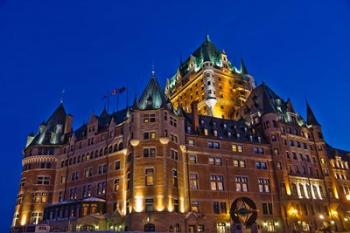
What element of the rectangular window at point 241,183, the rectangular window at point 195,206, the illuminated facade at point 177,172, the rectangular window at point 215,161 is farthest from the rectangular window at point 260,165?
the rectangular window at point 195,206

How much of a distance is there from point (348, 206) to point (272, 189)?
24967mm

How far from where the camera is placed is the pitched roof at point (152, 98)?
58.3 m

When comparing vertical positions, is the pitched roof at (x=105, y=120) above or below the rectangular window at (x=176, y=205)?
above

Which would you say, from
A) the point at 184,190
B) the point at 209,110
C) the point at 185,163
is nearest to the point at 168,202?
the point at 184,190

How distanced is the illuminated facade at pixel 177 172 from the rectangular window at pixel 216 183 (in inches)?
7.1

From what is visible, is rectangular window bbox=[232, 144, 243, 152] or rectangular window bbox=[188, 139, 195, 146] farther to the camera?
rectangular window bbox=[232, 144, 243, 152]

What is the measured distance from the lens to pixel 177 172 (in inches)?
2180

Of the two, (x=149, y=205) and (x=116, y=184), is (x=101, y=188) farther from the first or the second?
(x=149, y=205)

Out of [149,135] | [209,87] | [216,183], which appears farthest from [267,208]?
[209,87]

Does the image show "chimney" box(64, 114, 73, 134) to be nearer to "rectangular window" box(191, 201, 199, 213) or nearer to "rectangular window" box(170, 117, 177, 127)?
"rectangular window" box(170, 117, 177, 127)

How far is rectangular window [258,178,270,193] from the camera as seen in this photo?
63.1m

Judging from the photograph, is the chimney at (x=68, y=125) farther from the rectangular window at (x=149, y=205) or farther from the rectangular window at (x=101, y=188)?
the rectangular window at (x=149, y=205)

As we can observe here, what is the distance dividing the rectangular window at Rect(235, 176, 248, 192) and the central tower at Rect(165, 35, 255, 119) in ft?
103

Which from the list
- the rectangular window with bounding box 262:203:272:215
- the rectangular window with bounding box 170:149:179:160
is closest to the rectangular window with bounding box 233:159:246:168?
the rectangular window with bounding box 262:203:272:215
